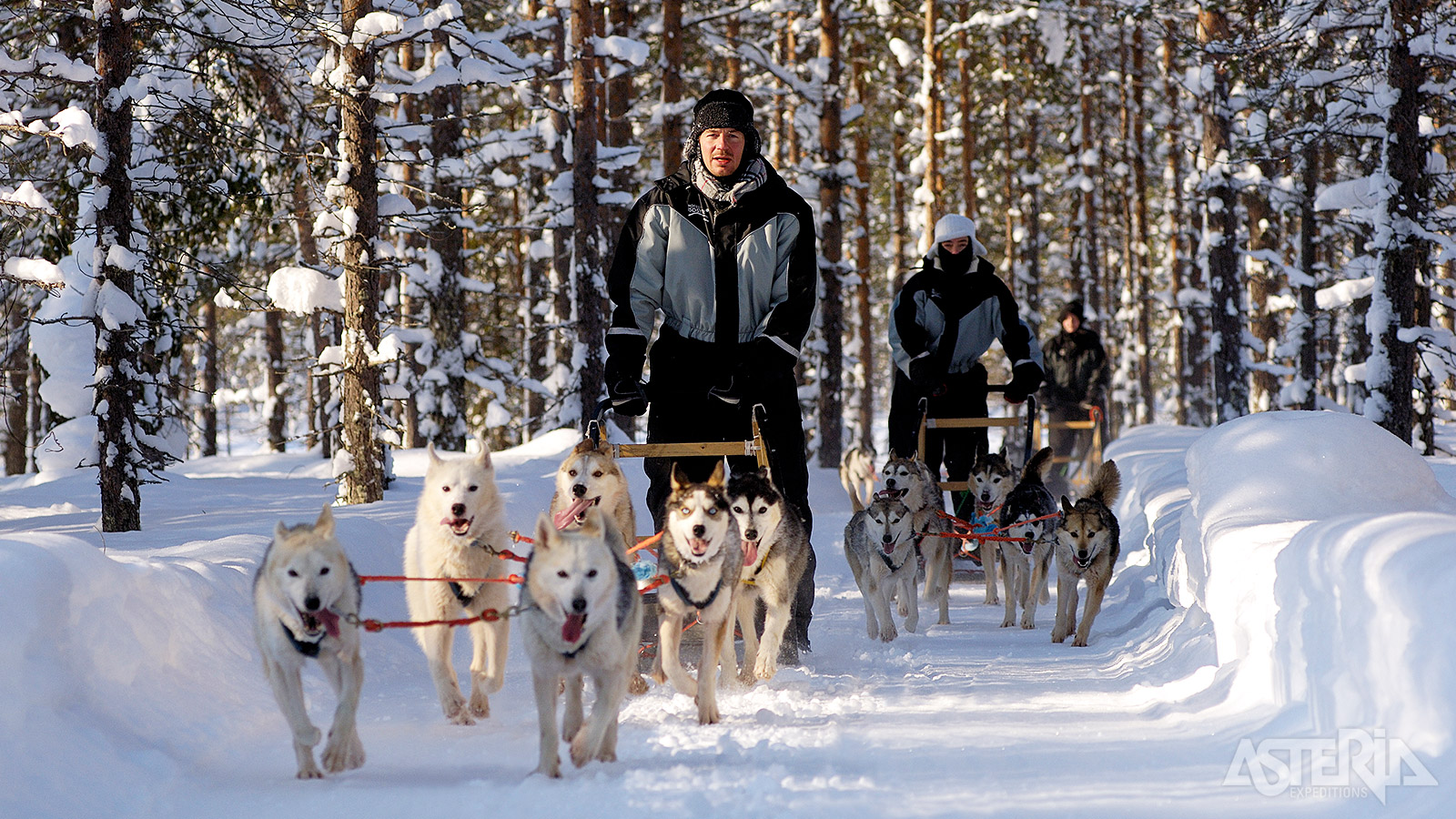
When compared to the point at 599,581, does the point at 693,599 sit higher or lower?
lower

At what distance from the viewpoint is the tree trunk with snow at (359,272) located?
8.77 meters

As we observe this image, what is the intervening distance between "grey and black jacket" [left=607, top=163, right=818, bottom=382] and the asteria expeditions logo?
253 cm

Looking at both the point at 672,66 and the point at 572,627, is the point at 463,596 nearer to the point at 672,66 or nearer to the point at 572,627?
the point at 572,627

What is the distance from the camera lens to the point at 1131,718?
3.82m

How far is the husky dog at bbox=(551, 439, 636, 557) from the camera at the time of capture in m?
4.96

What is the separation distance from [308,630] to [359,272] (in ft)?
20.5

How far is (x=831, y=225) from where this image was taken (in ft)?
53.2

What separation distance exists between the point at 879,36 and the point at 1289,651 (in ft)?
62.0

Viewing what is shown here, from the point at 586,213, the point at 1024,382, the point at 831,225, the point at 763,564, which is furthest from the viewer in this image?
the point at 831,225

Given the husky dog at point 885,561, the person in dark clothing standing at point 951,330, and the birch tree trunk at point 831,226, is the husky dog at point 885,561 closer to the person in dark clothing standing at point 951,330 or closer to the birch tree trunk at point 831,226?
the person in dark clothing standing at point 951,330

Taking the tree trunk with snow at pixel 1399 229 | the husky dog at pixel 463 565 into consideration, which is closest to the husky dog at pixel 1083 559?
the husky dog at pixel 463 565

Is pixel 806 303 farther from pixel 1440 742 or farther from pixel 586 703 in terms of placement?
pixel 1440 742

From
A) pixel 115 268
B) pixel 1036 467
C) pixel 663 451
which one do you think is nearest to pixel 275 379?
pixel 115 268

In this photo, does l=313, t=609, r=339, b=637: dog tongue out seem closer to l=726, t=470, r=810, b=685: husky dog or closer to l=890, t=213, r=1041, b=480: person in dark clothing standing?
l=726, t=470, r=810, b=685: husky dog
